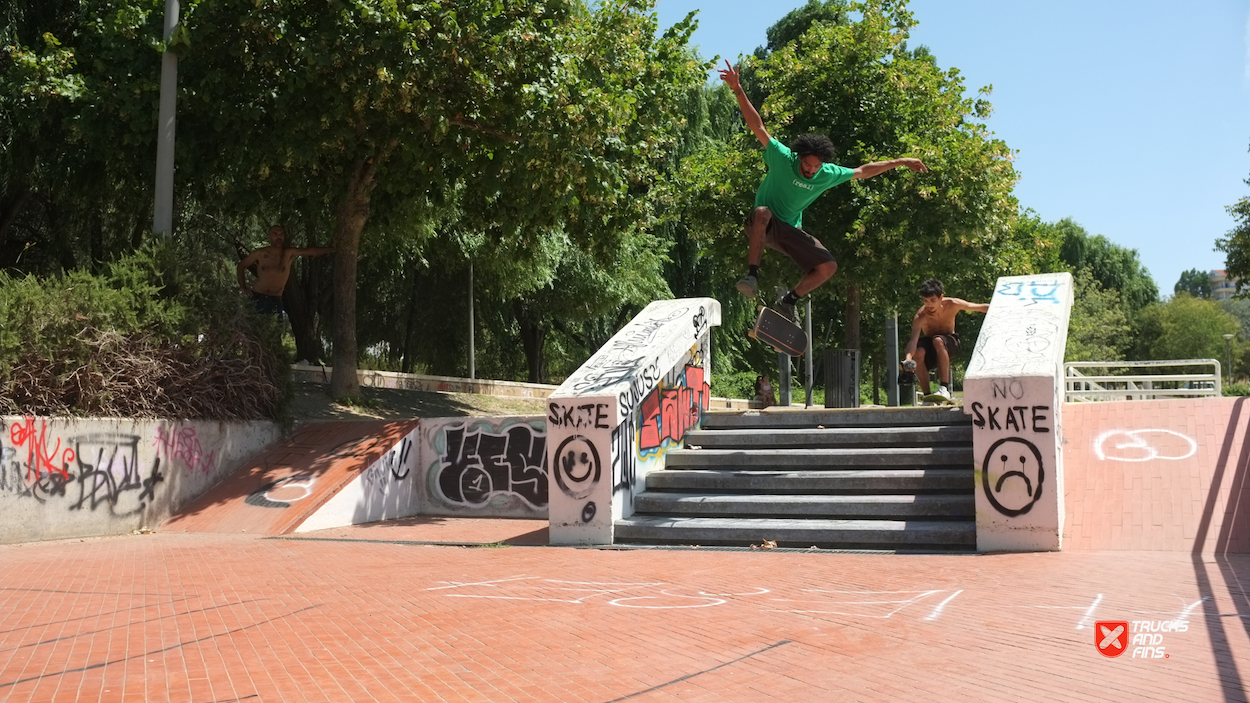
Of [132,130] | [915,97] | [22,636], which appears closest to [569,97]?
[132,130]

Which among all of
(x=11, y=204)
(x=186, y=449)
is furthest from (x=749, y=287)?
(x=11, y=204)

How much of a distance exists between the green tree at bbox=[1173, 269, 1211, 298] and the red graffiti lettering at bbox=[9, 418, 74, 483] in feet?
635

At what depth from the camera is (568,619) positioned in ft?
17.2

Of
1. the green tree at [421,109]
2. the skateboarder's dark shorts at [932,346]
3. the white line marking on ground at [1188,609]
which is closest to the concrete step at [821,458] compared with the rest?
the skateboarder's dark shorts at [932,346]

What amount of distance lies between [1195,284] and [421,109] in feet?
661

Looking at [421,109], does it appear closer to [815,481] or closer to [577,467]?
[577,467]

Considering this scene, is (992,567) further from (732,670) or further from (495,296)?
(495,296)

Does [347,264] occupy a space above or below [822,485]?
above

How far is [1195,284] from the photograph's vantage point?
18150cm

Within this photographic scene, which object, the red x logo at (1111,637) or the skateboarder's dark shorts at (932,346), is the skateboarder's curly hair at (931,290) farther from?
the red x logo at (1111,637)

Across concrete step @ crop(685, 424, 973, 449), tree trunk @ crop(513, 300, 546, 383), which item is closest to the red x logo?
concrete step @ crop(685, 424, 973, 449)

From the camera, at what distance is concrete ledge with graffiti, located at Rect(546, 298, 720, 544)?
8727mm

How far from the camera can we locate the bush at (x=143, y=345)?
31.4ft

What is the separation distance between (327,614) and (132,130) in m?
9.52
